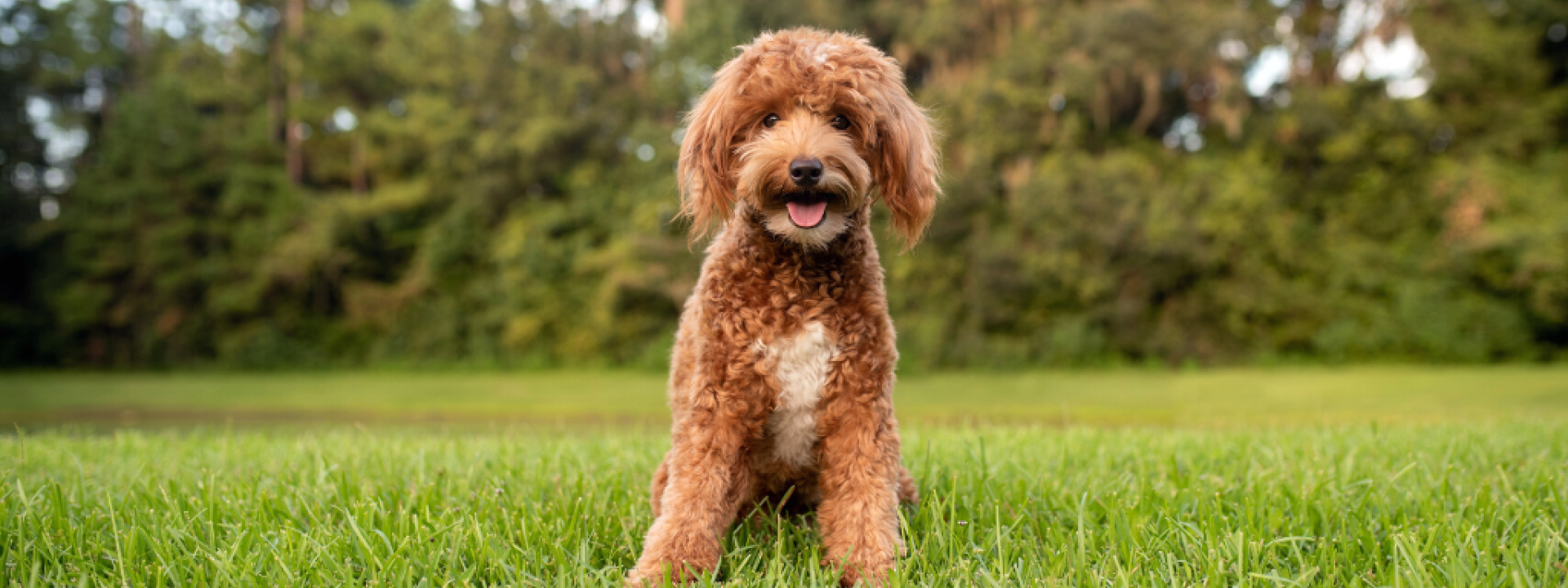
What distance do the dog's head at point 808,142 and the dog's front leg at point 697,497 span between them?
54 cm

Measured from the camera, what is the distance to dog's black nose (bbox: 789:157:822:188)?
7.31ft

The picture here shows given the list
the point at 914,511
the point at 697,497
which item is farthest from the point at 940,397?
the point at 697,497

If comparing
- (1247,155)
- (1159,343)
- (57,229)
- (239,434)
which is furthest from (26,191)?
(1247,155)

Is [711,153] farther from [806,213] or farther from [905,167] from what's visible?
[905,167]

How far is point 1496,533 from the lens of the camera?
2654 millimetres

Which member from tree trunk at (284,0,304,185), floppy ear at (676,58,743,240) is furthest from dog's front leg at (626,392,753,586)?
tree trunk at (284,0,304,185)

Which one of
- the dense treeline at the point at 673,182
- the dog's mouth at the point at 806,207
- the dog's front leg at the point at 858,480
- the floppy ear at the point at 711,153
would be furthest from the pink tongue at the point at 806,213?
the dense treeline at the point at 673,182

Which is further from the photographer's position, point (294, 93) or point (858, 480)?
point (294, 93)

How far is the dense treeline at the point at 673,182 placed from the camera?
16.0 meters

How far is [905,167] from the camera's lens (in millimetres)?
2473

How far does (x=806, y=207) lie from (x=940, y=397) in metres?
10.6

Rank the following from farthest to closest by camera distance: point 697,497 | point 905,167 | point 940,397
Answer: point 940,397 → point 905,167 → point 697,497

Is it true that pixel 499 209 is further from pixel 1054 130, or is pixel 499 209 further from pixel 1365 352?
pixel 1365 352

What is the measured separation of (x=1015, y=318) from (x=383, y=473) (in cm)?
1448
